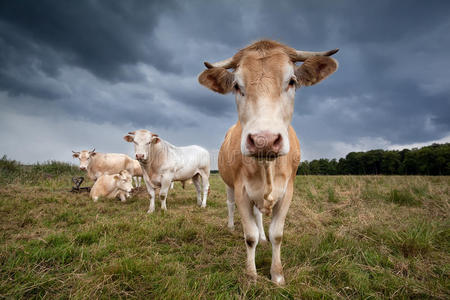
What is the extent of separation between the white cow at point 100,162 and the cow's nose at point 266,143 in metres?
12.2

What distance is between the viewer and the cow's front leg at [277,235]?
2461 millimetres

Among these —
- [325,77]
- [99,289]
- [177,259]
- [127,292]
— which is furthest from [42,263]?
[325,77]

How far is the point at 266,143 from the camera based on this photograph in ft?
5.58

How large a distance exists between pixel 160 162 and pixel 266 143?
5.95m

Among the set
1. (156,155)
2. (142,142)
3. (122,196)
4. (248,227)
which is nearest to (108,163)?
(122,196)

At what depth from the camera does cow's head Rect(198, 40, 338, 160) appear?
1.77m

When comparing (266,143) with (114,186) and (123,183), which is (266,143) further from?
(114,186)

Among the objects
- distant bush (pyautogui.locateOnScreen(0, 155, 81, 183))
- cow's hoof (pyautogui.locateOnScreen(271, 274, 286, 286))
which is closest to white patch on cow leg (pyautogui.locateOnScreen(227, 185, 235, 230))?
cow's hoof (pyautogui.locateOnScreen(271, 274, 286, 286))

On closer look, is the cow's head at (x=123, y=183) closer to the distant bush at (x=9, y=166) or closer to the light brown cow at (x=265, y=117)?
the light brown cow at (x=265, y=117)

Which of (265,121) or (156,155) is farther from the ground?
(156,155)

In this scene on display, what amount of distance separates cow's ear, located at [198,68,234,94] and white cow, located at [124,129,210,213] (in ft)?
14.7

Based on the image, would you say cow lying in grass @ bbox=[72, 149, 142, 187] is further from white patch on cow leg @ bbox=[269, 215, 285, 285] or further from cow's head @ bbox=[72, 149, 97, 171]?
white patch on cow leg @ bbox=[269, 215, 285, 285]

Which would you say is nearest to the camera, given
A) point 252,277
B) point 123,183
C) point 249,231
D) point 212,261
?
point 252,277

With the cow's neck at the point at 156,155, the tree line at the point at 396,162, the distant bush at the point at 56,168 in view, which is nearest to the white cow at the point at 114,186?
the cow's neck at the point at 156,155
